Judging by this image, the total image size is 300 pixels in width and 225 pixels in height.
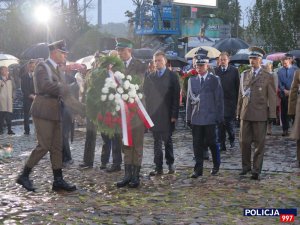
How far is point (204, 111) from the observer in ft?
28.6

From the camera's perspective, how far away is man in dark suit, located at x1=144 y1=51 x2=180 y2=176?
8.98m

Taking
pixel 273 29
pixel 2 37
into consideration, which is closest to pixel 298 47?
pixel 273 29

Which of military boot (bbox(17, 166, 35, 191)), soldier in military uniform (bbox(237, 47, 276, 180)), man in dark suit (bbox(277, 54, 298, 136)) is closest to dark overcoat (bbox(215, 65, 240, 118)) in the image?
soldier in military uniform (bbox(237, 47, 276, 180))

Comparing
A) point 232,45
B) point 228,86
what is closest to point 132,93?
point 228,86

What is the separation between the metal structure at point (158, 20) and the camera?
41.7m

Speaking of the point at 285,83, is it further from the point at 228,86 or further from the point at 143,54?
the point at 143,54

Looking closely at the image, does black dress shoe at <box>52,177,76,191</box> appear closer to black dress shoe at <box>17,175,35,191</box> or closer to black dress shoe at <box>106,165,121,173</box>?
black dress shoe at <box>17,175,35,191</box>

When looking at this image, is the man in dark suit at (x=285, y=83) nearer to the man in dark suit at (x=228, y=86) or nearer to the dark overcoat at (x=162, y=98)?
the man in dark suit at (x=228, y=86)

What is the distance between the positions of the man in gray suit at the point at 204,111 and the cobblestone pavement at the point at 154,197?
39 centimetres

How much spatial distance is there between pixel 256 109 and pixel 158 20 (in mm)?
33944

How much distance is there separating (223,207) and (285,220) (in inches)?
33.8

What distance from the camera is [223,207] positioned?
679cm

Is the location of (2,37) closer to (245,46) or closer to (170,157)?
(245,46)

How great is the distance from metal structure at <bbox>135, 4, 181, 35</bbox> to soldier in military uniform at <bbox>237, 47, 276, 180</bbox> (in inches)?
1288
